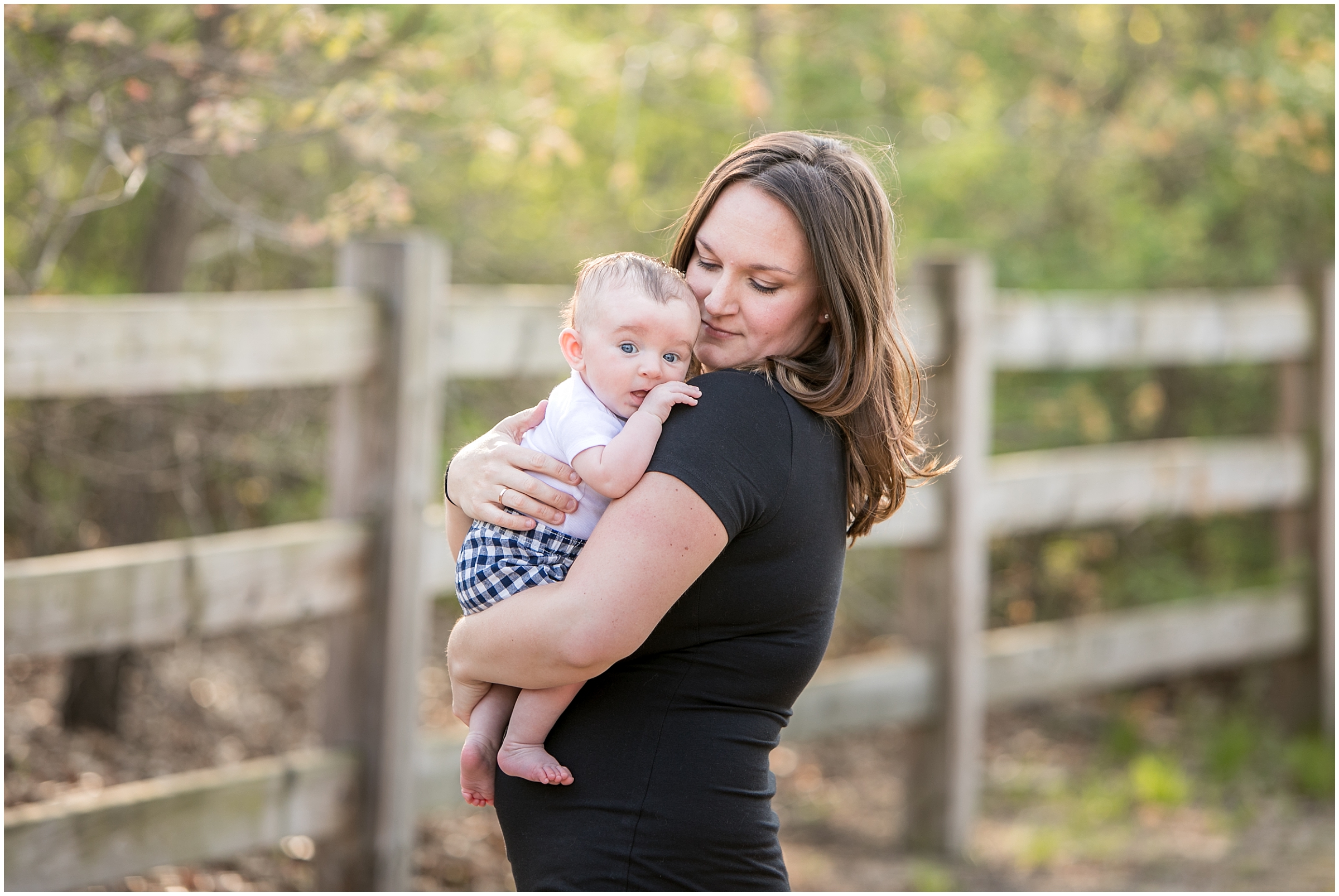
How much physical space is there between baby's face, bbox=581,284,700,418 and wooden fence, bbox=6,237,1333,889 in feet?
5.21

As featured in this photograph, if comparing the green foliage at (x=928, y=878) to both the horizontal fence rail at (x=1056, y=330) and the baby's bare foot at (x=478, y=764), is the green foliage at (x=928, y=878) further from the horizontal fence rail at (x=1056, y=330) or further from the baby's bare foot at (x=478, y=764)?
the baby's bare foot at (x=478, y=764)

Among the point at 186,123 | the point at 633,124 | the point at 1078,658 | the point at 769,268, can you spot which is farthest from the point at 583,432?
the point at 633,124

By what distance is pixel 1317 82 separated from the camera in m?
5.55

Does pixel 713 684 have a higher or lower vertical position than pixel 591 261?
lower

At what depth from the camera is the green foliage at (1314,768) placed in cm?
504

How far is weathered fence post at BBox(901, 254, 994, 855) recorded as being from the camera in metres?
4.41

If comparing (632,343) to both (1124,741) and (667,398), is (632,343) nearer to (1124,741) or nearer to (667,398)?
(667,398)

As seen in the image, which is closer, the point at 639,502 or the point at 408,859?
the point at 639,502

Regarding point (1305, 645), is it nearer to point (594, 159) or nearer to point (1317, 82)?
point (1317, 82)

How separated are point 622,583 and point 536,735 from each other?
30cm

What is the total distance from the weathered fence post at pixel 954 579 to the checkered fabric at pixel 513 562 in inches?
109

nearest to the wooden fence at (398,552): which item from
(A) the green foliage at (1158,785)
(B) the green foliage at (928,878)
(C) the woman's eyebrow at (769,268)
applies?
(B) the green foliage at (928,878)

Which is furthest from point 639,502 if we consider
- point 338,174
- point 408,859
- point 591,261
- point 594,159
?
point 594,159

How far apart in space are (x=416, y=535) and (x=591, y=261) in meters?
1.72
